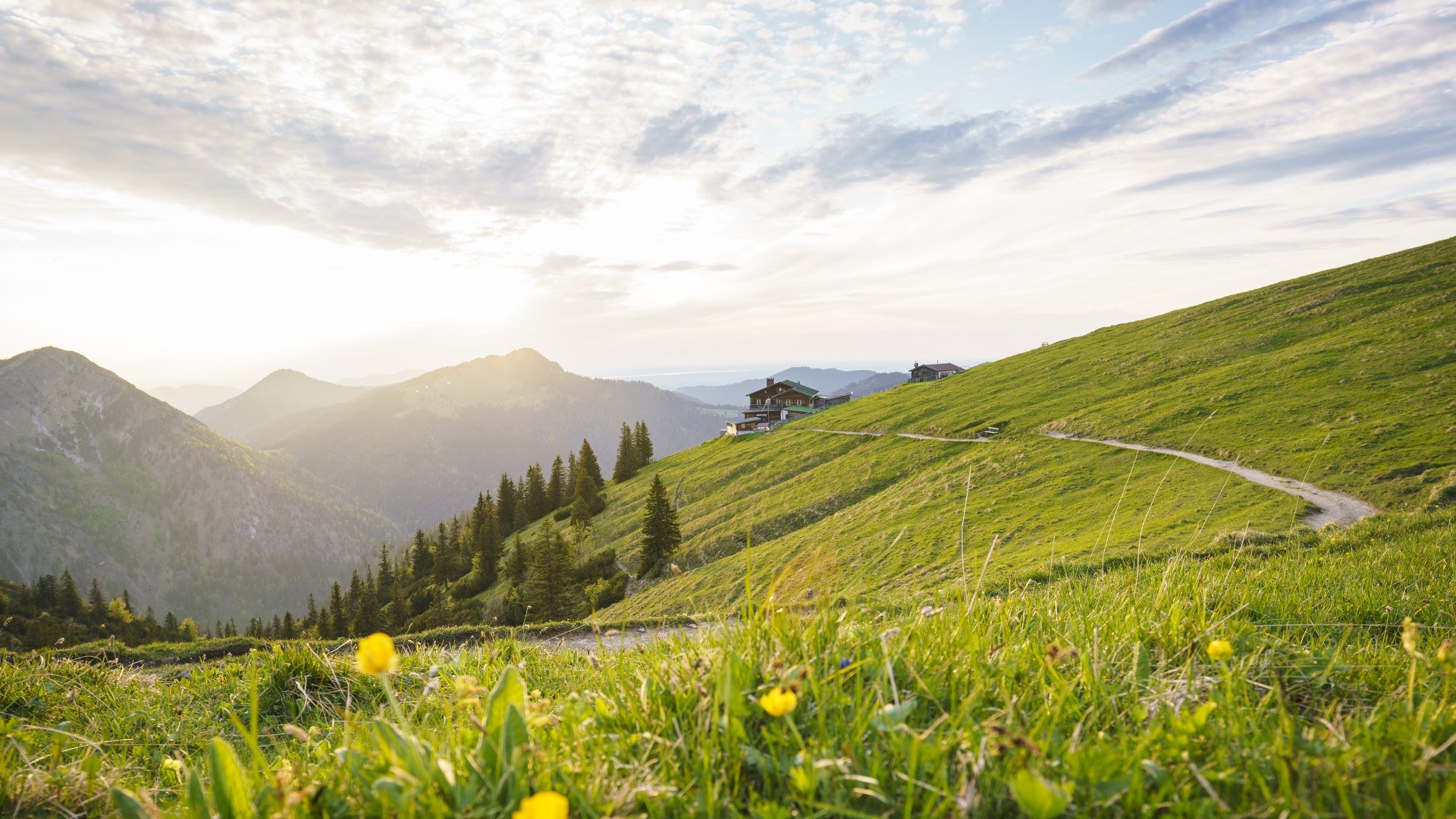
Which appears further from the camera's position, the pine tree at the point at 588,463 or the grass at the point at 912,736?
the pine tree at the point at 588,463

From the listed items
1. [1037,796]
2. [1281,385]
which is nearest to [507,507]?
[1281,385]

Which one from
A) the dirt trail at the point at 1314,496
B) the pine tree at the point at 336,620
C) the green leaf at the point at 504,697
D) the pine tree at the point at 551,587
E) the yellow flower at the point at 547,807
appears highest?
the yellow flower at the point at 547,807

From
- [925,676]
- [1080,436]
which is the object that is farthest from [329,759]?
[1080,436]

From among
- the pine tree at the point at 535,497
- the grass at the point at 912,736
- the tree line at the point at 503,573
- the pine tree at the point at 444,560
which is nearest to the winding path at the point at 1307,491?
the grass at the point at 912,736

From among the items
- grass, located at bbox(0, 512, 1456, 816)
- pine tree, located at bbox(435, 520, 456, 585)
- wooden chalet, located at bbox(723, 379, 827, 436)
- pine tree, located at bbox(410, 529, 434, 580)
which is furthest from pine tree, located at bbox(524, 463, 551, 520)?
grass, located at bbox(0, 512, 1456, 816)

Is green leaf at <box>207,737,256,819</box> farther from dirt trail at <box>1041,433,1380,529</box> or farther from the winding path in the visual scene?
dirt trail at <box>1041,433,1380,529</box>

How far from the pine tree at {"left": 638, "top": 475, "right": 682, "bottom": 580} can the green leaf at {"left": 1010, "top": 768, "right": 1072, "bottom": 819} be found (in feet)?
171

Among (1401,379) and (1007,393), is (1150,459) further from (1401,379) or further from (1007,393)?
(1007,393)

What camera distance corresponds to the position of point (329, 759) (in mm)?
2963

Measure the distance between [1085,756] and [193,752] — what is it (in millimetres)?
6549

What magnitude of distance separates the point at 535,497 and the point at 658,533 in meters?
57.5

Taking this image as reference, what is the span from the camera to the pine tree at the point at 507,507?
10256cm

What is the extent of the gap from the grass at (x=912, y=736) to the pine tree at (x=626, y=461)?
102m

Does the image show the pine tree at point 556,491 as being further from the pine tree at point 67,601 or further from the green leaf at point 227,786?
the green leaf at point 227,786
